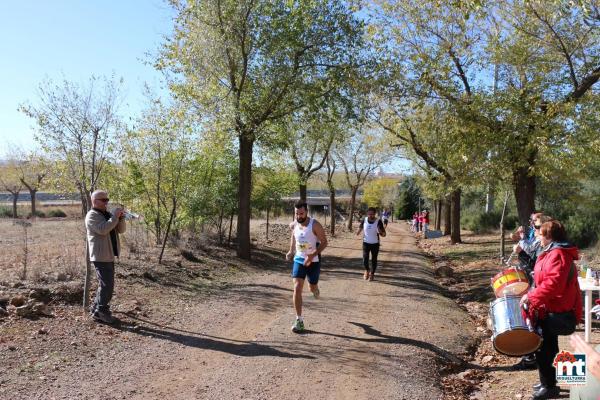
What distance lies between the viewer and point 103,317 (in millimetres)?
7828

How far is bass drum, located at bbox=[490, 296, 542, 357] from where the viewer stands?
5.57 m

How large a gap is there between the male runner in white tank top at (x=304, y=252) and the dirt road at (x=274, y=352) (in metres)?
0.51

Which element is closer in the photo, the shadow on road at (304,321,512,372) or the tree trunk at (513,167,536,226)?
the shadow on road at (304,321,512,372)

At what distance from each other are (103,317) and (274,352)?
2.82 metres

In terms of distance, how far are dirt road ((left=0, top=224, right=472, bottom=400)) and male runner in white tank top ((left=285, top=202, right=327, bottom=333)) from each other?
1.68 feet

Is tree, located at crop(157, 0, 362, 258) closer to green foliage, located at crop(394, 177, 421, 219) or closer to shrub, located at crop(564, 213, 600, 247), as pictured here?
shrub, located at crop(564, 213, 600, 247)

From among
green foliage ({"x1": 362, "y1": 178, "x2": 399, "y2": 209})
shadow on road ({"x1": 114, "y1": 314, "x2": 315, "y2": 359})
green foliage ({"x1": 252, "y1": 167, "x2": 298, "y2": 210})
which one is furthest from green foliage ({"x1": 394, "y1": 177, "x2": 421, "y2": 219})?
shadow on road ({"x1": 114, "y1": 314, "x2": 315, "y2": 359})

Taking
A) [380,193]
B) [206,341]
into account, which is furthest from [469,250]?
[380,193]

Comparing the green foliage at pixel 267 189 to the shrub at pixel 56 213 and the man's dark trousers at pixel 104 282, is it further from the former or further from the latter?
the shrub at pixel 56 213

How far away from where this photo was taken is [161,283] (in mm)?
11258

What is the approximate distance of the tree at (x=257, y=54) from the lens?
14.8 meters

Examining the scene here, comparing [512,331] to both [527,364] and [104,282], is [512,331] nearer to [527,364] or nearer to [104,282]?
[527,364]

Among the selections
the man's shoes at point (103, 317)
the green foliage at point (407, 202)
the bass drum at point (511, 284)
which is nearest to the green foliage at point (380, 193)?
the green foliage at point (407, 202)

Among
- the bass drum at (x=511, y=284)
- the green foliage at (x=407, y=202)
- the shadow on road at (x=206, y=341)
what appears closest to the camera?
the bass drum at (x=511, y=284)
